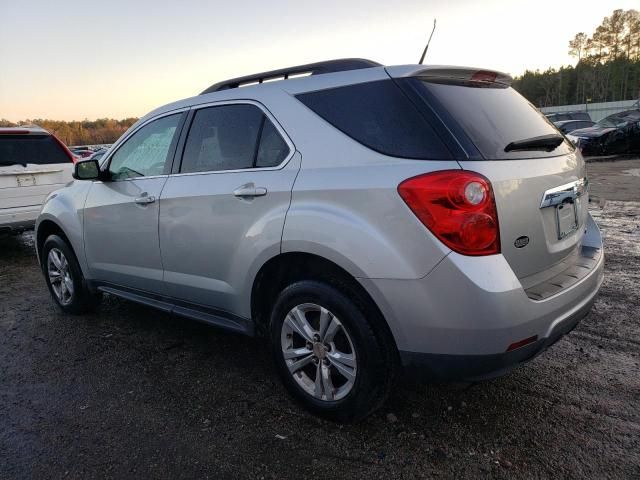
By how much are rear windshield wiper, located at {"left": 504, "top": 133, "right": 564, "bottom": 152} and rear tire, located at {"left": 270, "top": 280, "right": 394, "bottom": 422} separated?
104cm

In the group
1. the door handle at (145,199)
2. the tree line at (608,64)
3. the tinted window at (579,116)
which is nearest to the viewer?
the door handle at (145,199)

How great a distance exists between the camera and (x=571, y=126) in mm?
23312

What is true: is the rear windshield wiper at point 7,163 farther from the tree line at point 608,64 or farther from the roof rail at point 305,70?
the tree line at point 608,64

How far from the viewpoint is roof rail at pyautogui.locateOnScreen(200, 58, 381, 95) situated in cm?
281

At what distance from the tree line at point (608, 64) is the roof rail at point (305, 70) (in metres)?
97.2

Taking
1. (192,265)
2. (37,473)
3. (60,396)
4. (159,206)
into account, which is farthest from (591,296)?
(60,396)

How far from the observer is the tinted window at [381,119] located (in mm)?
2301

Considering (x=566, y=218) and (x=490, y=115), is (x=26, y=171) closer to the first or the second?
(x=490, y=115)

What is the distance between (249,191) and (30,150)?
20.3 ft

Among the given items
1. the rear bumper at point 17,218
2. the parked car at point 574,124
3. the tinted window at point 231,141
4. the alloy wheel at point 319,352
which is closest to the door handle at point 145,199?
the tinted window at point 231,141

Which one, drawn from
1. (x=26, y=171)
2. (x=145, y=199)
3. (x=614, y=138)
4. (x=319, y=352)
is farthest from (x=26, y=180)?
(x=614, y=138)

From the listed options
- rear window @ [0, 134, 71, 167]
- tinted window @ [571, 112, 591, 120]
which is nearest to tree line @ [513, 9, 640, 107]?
tinted window @ [571, 112, 591, 120]

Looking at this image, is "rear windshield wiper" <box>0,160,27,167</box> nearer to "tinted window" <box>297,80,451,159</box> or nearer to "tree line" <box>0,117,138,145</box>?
"tinted window" <box>297,80,451,159</box>

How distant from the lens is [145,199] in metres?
3.55
